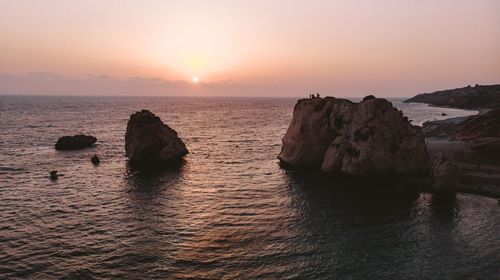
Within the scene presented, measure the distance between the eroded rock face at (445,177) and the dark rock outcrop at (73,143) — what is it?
74.1 m

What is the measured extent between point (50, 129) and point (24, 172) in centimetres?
6542

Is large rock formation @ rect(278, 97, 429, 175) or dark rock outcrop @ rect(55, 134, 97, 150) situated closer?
large rock formation @ rect(278, 97, 429, 175)

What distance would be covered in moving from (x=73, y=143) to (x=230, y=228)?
2440 inches

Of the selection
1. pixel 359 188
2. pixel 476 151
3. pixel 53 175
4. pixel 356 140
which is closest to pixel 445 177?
pixel 359 188

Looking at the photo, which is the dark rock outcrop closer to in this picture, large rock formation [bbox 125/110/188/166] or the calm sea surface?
the calm sea surface

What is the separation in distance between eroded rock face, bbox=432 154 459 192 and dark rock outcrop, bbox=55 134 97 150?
74060mm

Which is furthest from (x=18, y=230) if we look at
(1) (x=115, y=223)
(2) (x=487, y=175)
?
(2) (x=487, y=175)

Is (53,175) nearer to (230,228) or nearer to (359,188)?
(230,228)

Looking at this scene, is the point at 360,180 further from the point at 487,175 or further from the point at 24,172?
the point at 24,172

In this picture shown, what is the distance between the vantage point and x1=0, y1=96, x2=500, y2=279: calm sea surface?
29.7m

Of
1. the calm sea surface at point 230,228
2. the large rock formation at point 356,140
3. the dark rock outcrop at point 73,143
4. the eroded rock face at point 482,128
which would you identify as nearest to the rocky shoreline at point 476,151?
the eroded rock face at point 482,128

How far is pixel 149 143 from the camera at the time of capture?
6975 centimetres

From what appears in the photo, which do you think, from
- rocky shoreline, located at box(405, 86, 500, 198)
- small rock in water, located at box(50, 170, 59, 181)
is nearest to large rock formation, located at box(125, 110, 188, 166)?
small rock in water, located at box(50, 170, 59, 181)

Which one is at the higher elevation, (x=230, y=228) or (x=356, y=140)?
(x=356, y=140)
